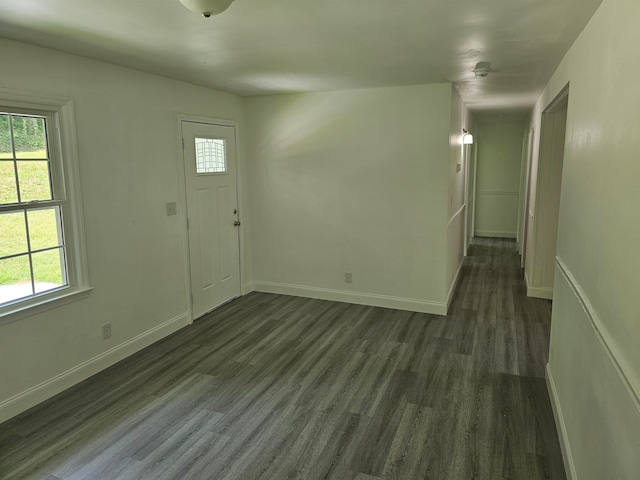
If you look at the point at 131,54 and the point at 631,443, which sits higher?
the point at 131,54

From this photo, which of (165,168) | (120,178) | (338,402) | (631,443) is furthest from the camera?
(165,168)

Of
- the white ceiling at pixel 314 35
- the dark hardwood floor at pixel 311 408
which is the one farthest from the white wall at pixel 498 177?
the white ceiling at pixel 314 35

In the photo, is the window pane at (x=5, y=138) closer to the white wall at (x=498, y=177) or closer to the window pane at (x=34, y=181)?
the window pane at (x=34, y=181)

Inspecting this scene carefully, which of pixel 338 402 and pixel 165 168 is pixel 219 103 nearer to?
pixel 165 168

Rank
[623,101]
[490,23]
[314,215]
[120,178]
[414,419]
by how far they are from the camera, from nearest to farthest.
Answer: [623,101], [490,23], [414,419], [120,178], [314,215]

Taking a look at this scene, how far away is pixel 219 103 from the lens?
4605mm

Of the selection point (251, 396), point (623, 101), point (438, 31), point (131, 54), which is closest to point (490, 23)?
point (438, 31)

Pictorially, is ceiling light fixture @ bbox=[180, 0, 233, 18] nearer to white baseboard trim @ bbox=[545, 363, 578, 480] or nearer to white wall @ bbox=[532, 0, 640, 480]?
white wall @ bbox=[532, 0, 640, 480]

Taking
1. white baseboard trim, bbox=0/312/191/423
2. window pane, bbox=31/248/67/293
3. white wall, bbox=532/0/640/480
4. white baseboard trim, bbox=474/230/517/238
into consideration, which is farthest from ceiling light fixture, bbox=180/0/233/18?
white baseboard trim, bbox=474/230/517/238

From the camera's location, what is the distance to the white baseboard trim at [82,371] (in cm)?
278

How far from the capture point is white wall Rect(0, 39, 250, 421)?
282 centimetres

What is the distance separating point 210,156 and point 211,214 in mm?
628

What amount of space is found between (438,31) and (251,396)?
2.69 m

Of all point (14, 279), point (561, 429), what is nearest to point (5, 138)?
point (14, 279)
